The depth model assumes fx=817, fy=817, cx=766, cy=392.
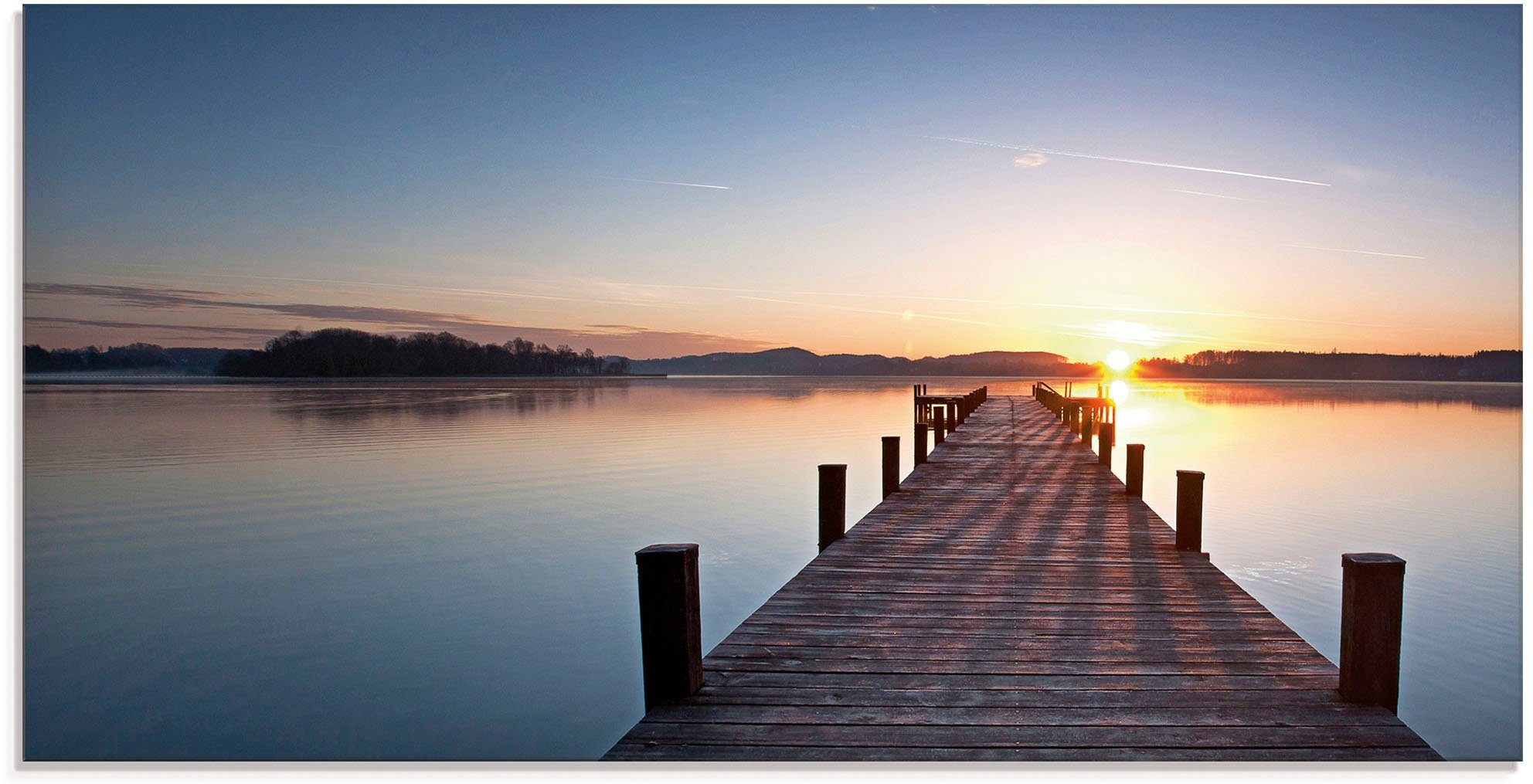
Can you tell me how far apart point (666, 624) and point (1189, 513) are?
5114mm

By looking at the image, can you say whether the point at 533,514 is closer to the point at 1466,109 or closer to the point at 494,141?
the point at 494,141

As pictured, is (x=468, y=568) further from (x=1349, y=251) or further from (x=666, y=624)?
(x=1349, y=251)

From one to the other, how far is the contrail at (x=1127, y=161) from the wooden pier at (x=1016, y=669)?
4.13 m

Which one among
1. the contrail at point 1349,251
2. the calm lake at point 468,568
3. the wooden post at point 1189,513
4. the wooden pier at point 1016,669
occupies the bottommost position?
the calm lake at point 468,568

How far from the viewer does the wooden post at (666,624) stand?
3.64 meters

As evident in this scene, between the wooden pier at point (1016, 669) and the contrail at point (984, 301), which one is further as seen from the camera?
the contrail at point (984, 301)

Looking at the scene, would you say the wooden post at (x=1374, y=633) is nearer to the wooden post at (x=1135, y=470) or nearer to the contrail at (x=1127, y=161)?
the contrail at (x=1127, y=161)

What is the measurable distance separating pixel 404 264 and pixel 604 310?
399 centimetres

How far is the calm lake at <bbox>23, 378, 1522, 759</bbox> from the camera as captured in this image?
6.79 metres

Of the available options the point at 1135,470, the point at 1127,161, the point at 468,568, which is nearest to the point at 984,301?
the point at 1135,470

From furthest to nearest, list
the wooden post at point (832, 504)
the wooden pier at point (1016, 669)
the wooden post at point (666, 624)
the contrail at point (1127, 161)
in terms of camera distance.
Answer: the contrail at point (1127, 161) → the wooden post at point (832, 504) → the wooden post at point (666, 624) → the wooden pier at point (1016, 669)

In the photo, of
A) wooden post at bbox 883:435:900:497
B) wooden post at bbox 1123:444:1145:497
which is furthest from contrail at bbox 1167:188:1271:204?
wooden post at bbox 883:435:900:497

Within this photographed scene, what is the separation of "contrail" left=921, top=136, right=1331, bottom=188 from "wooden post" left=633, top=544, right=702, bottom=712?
652cm

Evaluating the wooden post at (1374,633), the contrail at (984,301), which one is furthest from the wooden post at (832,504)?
the contrail at (984,301)
